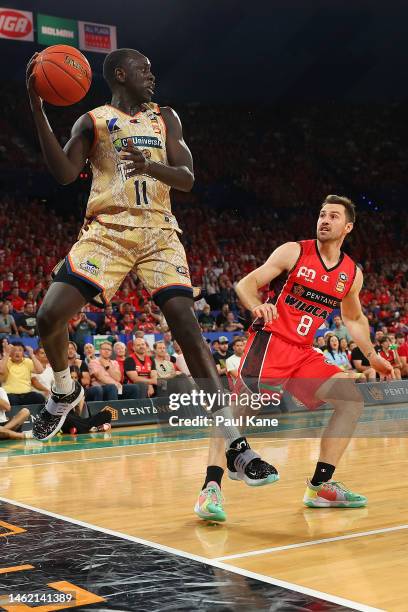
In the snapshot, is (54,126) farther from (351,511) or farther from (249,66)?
(351,511)

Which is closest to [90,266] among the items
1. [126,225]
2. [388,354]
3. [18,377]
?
[126,225]

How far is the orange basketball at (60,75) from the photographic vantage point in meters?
3.48

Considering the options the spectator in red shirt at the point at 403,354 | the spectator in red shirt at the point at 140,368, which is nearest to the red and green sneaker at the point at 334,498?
the spectator in red shirt at the point at 140,368

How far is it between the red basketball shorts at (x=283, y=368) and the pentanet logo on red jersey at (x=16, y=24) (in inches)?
574

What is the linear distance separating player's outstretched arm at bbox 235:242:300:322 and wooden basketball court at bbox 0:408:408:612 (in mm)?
1266

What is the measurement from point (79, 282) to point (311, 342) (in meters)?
1.68

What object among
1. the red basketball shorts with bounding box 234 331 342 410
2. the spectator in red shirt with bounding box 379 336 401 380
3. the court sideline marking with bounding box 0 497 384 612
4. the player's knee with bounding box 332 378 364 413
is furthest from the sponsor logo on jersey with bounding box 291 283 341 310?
the spectator in red shirt with bounding box 379 336 401 380

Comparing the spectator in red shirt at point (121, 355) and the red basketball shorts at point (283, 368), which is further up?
the spectator in red shirt at point (121, 355)

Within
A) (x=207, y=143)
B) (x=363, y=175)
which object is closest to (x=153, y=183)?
(x=207, y=143)

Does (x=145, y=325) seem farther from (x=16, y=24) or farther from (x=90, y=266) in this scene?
(x=16, y=24)

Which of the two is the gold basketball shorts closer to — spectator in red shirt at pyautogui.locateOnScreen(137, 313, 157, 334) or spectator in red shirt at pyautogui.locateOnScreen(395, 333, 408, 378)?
spectator in red shirt at pyautogui.locateOnScreen(137, 313, 157, 334)

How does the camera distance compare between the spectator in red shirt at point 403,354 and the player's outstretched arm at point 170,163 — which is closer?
the player's outstretched arm at point 170,163

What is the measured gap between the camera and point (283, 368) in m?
4.62

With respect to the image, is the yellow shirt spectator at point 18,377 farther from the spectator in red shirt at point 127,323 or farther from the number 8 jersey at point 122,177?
the number 8 jersey at point 122,177
